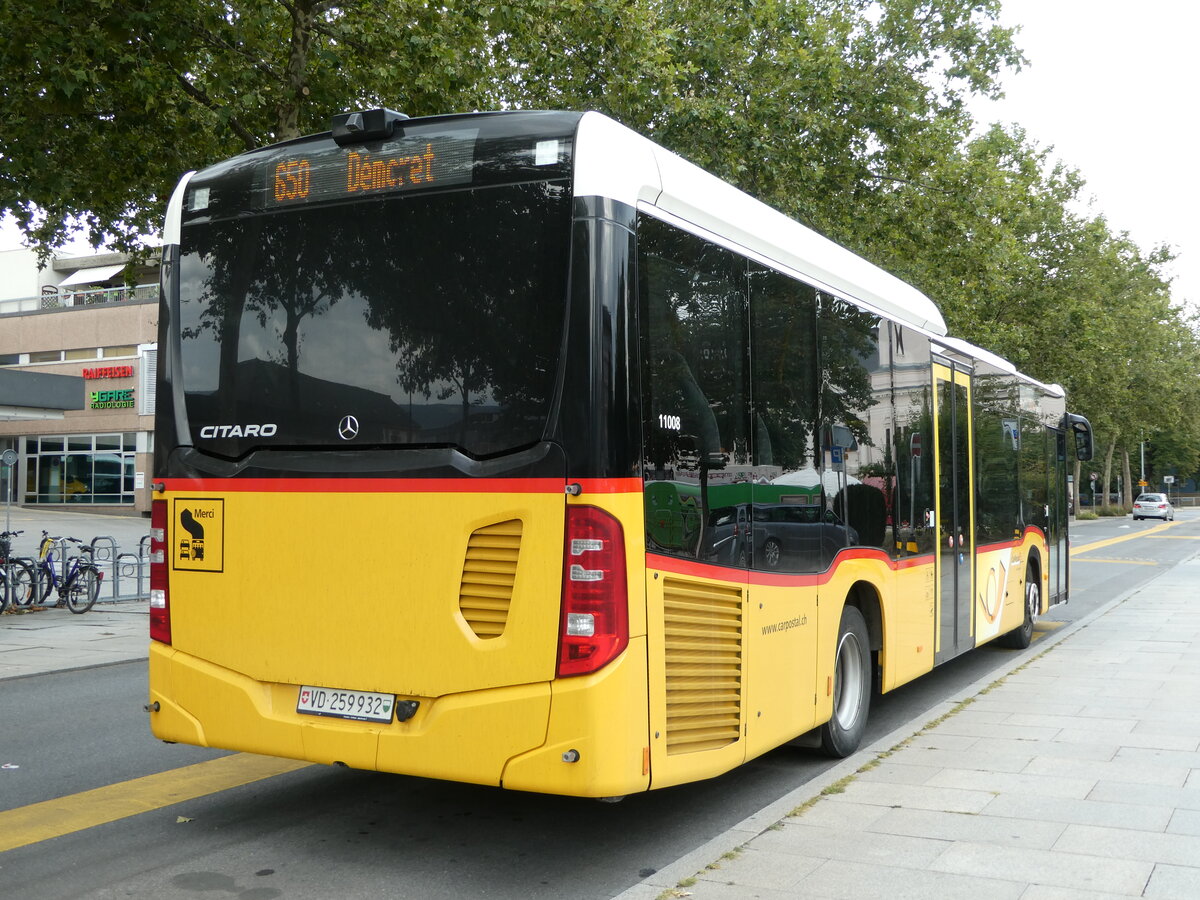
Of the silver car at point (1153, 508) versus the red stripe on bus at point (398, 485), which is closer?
the red stripe on bus at point (398, 485)

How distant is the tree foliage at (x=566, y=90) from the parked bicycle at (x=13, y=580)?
4356 mm

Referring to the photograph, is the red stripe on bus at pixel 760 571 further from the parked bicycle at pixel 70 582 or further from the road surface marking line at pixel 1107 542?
the road surface marking line at pixel 1107 542

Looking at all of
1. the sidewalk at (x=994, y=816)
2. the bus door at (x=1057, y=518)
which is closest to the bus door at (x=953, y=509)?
the sidewalk at (x=994, y=816)

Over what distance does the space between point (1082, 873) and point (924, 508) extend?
4147 mm

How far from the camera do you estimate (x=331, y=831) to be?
18.1 feet

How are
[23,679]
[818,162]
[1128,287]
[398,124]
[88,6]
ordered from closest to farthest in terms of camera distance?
1. [398,124]
2. [23,679]
3. [88,6]
4. [818,162]
5. [1128,287]

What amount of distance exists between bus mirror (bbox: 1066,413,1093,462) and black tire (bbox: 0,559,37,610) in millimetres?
13859

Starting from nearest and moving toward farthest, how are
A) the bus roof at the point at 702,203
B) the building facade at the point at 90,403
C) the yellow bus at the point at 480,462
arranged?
the yellow bus at the point at 480,462 → the bus roof at the point at 702,203 → the building facade at the point at 90,403

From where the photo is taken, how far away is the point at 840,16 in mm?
22312

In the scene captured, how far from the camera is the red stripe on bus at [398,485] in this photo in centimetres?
452

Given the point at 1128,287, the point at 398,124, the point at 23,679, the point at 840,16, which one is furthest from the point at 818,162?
the point at 1128,287

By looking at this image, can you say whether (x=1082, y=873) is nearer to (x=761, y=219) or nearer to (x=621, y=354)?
(x=621, y=354)

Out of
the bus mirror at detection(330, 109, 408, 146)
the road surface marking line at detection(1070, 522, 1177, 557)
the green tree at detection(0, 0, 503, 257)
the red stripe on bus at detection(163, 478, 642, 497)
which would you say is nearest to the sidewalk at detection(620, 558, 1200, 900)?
the red stripe on bus at detection(163, 478, 642, 497)

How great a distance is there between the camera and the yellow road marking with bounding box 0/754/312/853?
556cm
